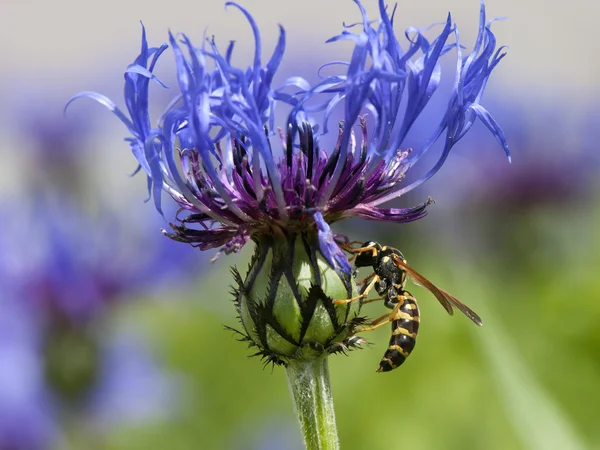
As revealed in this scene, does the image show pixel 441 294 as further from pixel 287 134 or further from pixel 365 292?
pixel 287 134

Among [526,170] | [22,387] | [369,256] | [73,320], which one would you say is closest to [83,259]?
[73,320]

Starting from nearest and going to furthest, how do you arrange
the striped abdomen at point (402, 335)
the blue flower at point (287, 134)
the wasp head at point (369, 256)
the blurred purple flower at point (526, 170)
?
the blue flower at point (287, 134), the striped abdomen at point (402, 335), the wasp head at point (369, 256), the blurred purple flower at point (526, 170)

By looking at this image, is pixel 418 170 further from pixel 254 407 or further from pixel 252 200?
pixel 252 200

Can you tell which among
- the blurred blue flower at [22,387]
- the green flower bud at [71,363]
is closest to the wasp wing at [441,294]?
the green flower bud at [71,363]

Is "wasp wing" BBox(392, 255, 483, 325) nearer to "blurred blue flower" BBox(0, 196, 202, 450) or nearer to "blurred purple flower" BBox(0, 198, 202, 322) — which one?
"blurred blue flower" BBox(0, 196, 202, 450)

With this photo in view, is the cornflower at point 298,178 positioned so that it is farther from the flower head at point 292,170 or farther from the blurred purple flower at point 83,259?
the blurred purple flower at point 83,259

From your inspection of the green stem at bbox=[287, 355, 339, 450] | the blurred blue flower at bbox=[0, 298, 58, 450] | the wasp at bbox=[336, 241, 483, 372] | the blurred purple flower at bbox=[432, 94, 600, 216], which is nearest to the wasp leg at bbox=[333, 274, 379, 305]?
the wasp at bbox=[336, 241, 483, 372]

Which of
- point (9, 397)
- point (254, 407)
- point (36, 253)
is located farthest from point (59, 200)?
point (254, 407)
